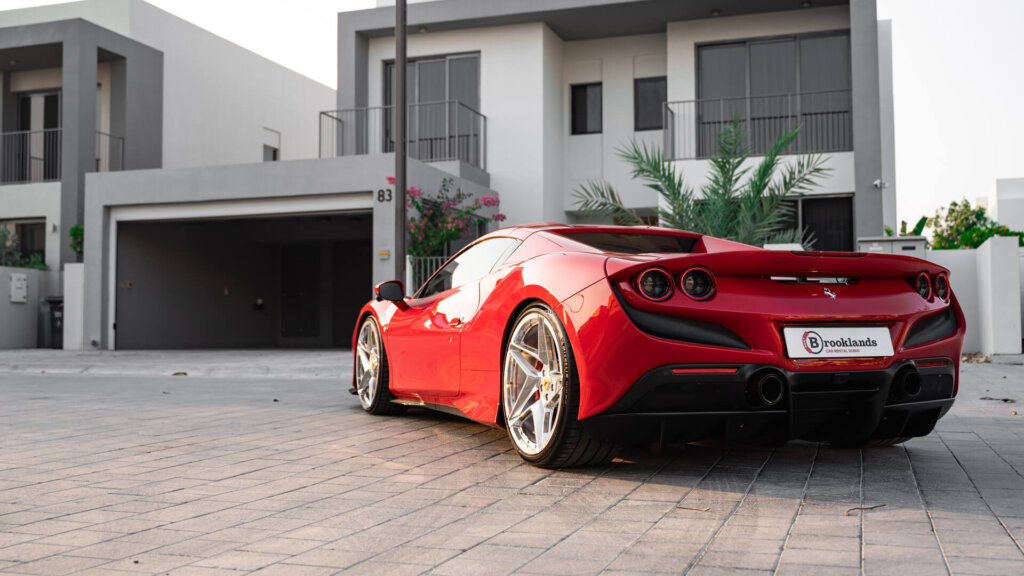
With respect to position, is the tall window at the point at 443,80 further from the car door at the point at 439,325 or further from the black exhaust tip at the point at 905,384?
the black exhaust tip at the point at 905,384

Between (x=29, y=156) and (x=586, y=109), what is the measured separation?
14.1 m

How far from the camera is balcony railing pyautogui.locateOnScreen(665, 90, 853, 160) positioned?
18547mm

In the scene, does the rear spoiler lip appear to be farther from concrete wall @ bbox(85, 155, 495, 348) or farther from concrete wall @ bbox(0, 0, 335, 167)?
concrete wall @ bbox(0, 0, 335, 167)

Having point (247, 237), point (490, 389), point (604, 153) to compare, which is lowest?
point (490, 389)

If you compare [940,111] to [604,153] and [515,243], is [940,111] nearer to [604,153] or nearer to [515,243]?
[604,153]

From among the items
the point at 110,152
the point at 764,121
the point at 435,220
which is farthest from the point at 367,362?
the point at 110,152

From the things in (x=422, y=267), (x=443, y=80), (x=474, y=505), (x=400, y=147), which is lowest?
(x=474, y=505)

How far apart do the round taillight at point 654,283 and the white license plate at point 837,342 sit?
0.51 meters

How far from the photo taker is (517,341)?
4.37 meters

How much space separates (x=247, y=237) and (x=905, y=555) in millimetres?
23123

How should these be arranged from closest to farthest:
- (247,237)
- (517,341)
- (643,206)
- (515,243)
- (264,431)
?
(517,341), (515,243), (264,431), (643,206), (247,237)

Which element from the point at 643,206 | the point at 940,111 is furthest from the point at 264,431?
the point at 940,111

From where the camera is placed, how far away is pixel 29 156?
23016mm

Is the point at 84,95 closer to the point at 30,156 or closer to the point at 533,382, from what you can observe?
the point at 30,156
